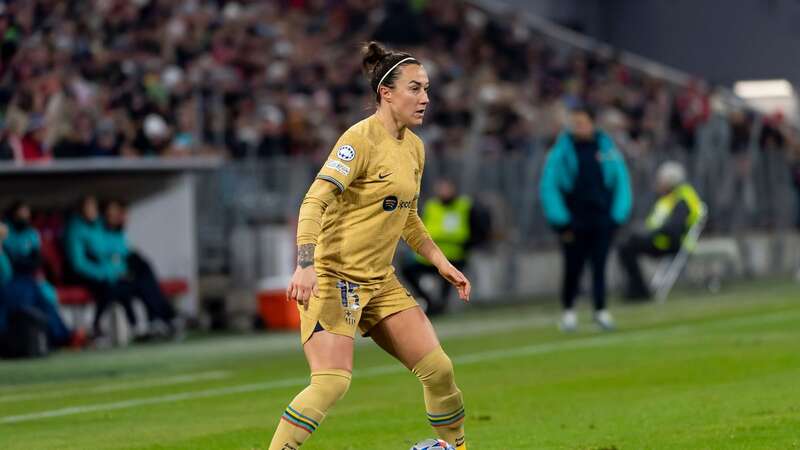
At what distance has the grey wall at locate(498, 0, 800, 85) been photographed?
40156mm

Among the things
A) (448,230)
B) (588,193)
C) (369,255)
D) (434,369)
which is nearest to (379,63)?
(369,255)

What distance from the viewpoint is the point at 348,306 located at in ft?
22.7

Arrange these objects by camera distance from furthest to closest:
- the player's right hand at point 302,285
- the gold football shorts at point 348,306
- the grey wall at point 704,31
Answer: the grey wall at point 704,31, the gold football shorts at point 348,306, the player's right hand at point 302,285

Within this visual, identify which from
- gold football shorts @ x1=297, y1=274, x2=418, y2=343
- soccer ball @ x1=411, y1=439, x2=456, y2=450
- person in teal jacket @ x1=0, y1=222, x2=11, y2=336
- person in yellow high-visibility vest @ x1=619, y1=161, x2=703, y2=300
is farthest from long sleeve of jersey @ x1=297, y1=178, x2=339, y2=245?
person in yellow high-visibility vest @ x1=619, y1=161, x2=703, y2=300

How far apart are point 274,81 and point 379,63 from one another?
18120mm

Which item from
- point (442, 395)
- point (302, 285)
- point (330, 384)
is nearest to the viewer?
point (302, 285)

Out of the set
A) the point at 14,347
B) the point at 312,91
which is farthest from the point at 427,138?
the point at 14,347

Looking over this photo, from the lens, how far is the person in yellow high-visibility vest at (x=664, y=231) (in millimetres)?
21938

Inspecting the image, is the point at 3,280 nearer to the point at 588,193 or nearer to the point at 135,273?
the point at 135,273

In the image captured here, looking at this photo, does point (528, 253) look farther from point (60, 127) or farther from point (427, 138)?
point (60, 127)

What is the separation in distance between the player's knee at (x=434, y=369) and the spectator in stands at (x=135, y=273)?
1125 cm

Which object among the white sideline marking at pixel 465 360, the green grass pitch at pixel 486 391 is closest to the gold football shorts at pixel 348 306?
the green grass pitch at pixel 486 391

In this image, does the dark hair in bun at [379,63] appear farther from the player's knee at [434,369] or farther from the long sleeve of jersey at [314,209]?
the player's knee at [434,369]

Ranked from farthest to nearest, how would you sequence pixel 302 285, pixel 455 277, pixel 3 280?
pixel 3 280
pixel 455 277
pixel 302 285
